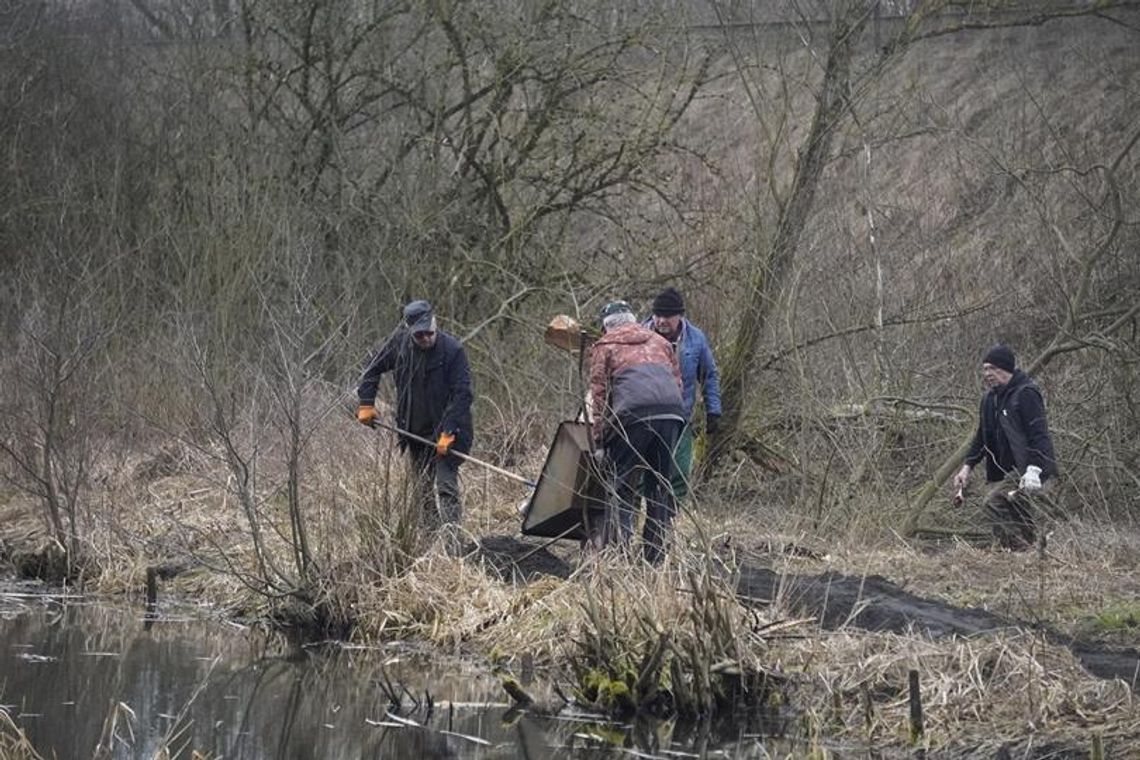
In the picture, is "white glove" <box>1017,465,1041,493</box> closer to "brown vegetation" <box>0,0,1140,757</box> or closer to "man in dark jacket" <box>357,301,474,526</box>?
"brown vegetation" <box>0,0,1140,757</box>

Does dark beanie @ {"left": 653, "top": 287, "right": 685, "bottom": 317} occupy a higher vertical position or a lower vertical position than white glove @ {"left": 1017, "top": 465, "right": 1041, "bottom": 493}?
higher

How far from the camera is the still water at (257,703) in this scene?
923 cm

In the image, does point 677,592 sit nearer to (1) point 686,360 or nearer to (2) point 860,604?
(2) point 860,604

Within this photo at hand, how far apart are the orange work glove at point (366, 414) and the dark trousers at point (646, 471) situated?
5.94 ft

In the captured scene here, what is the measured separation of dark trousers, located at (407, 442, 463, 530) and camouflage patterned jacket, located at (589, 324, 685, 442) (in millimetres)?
1384

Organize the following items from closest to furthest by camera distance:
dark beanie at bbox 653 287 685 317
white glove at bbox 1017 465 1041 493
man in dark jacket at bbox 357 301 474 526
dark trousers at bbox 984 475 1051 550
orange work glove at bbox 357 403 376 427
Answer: dark beanie at bbox 653 287 685 317, orange work glove at bbox 357 403 376 427, man in dark jacket at bbox 357 301 474 526, white glove at bbox 1017 465 1041 493, dark trousers at bbox 984 475 1051 550

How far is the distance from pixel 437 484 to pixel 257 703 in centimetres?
268

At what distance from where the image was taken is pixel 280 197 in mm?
20500

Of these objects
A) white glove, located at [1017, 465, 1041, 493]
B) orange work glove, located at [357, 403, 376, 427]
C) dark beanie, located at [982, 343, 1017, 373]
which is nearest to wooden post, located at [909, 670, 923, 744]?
white glove, located at [1017, 465, 1041, 493]

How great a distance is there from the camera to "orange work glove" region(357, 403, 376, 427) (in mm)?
12469

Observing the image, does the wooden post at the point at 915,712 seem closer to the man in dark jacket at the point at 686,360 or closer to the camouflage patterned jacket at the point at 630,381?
the camouflage patterned jacket at the point at 630,381

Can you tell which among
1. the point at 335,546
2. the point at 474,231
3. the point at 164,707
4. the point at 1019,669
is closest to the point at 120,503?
the point at 335,546

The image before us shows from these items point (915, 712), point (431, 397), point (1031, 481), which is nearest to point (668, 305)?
point (431, 397)

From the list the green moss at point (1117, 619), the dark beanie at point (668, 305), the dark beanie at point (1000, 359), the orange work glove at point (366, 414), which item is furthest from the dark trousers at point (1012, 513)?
the orange work glove at point (366, 414)
